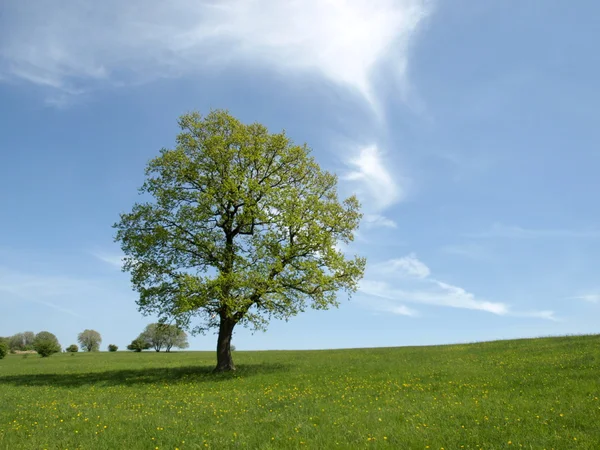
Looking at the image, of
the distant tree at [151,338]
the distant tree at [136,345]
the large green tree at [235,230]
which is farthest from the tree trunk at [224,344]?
the distant tree at [151,338]

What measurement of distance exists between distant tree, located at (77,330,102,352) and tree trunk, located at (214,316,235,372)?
125 metres

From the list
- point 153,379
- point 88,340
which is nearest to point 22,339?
point 88,340

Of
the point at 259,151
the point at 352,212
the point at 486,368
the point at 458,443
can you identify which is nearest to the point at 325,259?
the point at 352,212

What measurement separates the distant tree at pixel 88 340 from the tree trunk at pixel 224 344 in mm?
125302

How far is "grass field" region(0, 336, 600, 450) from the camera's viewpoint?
13047 millimetres

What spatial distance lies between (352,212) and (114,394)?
2111 cm

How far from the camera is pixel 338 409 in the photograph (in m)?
17.2

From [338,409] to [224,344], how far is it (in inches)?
688

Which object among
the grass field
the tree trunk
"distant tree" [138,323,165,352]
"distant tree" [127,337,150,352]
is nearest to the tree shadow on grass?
the grass field

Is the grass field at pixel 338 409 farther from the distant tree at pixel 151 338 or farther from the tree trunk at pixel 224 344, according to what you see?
the distant tree at pixel 151 338

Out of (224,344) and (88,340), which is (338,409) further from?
(88,340)

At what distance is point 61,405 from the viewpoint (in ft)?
70.0

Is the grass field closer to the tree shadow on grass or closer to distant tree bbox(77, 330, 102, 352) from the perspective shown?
the tree shadow on grass

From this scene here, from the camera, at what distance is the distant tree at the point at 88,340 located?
139875 mm
